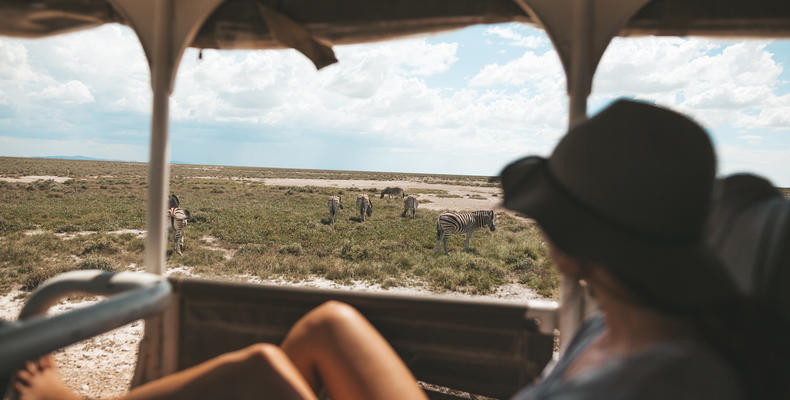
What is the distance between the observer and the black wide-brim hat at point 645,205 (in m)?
0.55

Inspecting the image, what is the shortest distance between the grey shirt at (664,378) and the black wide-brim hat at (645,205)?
0.20 feet

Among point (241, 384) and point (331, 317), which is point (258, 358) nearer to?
point (241, 384)

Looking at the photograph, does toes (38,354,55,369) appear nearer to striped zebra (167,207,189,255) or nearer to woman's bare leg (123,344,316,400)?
woman's bare leg (123,344,316,400)

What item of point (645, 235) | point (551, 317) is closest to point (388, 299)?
point (551, 317)

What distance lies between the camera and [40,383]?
1.07m

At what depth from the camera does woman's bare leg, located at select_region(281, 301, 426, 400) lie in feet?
3.79

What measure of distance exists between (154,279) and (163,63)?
1072mm

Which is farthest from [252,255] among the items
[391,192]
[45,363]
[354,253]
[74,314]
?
[391,192]

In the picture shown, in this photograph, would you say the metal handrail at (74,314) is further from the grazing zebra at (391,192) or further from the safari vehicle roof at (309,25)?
the grazing zebra at (391,192)

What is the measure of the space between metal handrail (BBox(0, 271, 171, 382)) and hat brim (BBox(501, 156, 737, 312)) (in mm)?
897

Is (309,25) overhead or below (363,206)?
overhead

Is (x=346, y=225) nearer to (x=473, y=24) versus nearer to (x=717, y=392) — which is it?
(x=473, y=24)

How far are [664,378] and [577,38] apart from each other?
1601 mm

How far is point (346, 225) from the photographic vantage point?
1512 centimetres
